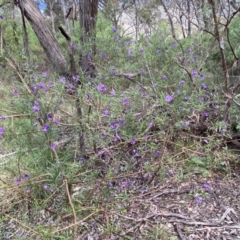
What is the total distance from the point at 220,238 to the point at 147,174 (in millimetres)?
573

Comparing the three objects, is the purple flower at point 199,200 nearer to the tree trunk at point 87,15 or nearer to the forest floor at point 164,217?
the forest floor at point 164,217

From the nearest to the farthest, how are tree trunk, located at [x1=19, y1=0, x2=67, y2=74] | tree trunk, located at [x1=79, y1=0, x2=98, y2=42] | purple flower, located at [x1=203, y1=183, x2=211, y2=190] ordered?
purple flower, located at [x1=203, y1=183, x2=211, y2=190] < tree trunk, located at [x1=19, y1=0, x2=67, y2=74] < tree trunk, located at [x1=79, y1=0, x2=98, y2=42]

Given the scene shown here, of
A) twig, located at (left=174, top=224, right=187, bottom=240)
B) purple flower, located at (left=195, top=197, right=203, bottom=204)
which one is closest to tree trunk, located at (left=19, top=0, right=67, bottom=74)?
purple flower, located at (left=195, top=197, right=203, bottom=204)

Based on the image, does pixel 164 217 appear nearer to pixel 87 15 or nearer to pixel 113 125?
pixel 113 125

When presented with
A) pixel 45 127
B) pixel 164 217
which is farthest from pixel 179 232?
pixel 45 127

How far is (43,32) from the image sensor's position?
3.41 metres

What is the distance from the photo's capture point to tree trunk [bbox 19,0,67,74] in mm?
3203

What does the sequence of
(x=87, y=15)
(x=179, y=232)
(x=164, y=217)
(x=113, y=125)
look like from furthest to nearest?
(x=87, y=15) → (x=113, y=125) → (x=164, y=217) → (x=179, y=232)

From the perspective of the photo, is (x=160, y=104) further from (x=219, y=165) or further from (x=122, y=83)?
(x=122, y=83)

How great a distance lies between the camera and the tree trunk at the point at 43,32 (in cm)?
320

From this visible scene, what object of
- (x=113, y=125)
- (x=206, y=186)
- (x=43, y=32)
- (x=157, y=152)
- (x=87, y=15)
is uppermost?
(x=87, y=15)

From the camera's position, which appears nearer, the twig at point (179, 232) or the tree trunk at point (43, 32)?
the twig at point (179, 232)

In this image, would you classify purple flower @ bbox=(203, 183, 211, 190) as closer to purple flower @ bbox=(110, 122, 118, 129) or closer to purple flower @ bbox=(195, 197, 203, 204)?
purple flower @ bbox=(195, 197, 203, 204)

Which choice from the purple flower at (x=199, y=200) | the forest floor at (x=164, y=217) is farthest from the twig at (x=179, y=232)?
the purple flower at (x=199, y=200)
